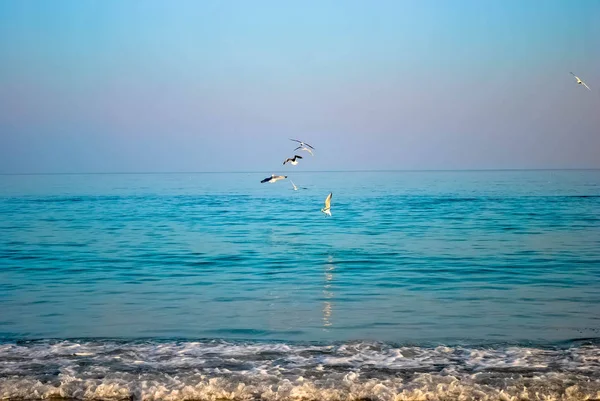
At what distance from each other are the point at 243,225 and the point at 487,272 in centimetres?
1847

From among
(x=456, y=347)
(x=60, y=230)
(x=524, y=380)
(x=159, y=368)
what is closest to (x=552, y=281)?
(x=456, y=347)

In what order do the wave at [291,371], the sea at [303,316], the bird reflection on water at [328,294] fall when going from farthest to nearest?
the bird reflection on water at [328,294], the sea at [303,316], the wave at [291,371]

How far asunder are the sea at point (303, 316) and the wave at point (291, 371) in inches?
1.2

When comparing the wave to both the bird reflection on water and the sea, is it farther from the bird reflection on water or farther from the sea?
the bird reflection on water

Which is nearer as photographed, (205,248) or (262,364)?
(262,364)

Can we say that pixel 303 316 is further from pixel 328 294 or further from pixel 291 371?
pixel 291 371

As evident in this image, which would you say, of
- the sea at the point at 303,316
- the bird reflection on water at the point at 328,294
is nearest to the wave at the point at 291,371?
the sea at the point at 303,316

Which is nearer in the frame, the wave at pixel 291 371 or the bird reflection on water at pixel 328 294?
the wave at pixel 291 371

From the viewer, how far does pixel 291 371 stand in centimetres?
957

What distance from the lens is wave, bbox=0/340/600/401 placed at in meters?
8.70

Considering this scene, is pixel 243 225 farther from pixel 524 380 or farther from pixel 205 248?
pixel 524 380

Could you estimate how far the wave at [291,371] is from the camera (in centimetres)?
870

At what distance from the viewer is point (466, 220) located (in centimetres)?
3688

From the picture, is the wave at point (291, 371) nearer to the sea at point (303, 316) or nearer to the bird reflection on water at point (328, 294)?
the sea at point (303, 316)
